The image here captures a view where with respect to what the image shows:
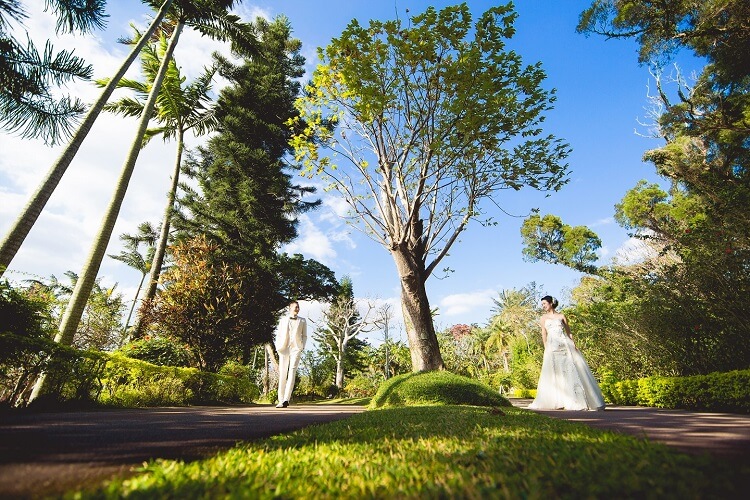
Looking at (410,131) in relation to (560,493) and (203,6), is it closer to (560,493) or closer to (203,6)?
(203,6)

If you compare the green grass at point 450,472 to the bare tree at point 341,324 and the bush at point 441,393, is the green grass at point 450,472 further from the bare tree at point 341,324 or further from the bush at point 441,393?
the bare tree at point 341,324

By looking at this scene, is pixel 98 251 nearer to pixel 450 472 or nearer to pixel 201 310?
pixel 201 310

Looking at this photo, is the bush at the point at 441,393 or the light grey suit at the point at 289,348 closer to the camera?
the bush at the point at 441,393

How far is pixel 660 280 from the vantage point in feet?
30.7

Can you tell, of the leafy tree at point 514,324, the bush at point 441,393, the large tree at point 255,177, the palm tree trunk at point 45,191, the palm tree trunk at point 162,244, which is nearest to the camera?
the palm tree trunk at point 45,191

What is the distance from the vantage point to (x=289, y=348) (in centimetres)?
725

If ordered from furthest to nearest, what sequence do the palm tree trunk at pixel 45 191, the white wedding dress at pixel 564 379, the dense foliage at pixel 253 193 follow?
the dense foliage at pixel 253 193, the white wedding dress at pixel 564 379, the palm tree trunk at pixel 45 191

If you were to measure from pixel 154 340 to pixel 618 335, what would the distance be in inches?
597

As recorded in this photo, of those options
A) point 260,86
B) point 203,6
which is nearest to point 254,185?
point 260,86

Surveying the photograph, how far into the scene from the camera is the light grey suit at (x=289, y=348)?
716cm

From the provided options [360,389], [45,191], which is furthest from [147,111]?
[360,389]

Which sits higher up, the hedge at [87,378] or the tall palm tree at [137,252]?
the tall palm tree at [137,252]

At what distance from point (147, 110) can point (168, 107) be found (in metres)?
6.74

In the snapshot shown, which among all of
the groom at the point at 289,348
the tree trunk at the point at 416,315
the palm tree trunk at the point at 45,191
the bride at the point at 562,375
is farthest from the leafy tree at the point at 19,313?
the bride at the point at 562,375
